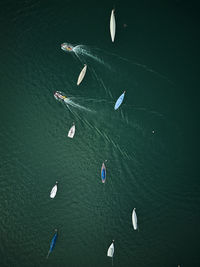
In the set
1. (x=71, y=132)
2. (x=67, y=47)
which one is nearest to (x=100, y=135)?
(x=71, y=132)

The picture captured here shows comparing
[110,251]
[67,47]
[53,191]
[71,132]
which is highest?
[67,47]

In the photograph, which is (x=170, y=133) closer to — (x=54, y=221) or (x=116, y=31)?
(x=116, y=31)

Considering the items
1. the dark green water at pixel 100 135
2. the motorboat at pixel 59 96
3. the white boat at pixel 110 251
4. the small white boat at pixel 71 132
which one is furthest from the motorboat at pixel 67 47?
the white boat at pixel 110 251

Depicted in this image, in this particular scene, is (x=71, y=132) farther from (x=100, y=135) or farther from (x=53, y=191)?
(x=53, y=191)

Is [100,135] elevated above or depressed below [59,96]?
below

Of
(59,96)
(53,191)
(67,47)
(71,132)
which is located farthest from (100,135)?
(67,47)

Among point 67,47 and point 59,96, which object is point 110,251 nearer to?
point 59,96

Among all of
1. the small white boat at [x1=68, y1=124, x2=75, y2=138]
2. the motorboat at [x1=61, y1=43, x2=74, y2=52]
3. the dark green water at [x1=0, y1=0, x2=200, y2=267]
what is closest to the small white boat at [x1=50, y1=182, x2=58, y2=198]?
the dark green water at [x1=0, y1=0, x2=200, y2=267]

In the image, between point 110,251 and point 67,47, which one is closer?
point 110,251
